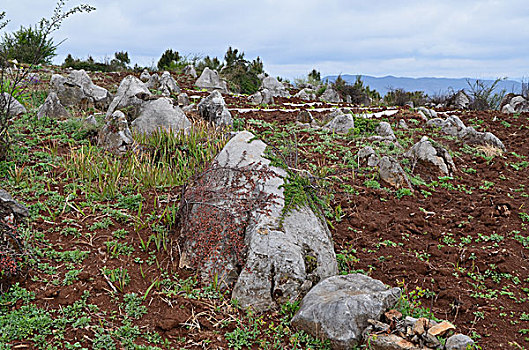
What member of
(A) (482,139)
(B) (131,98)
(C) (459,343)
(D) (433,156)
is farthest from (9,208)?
(A) (482,139)

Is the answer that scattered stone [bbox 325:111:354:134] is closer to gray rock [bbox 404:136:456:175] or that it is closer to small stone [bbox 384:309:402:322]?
gray rock [bbox 404:136:456:175]

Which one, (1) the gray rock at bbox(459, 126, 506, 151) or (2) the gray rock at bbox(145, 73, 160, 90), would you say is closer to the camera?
(1) the gray rock at bbox(459, 126, 506, 151)

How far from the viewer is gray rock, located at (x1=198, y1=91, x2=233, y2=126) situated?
27.4 ft

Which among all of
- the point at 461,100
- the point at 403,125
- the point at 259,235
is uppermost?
the point at 461,100

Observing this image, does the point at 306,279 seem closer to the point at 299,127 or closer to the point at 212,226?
the point at 212,226

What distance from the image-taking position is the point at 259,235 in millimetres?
3766

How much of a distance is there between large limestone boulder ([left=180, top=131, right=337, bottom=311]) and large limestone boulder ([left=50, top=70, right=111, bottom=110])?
6.40 meters

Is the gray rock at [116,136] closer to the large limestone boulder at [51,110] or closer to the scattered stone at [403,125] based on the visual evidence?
the large limestone boulder at [51,110]

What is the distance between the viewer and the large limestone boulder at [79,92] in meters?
9.71

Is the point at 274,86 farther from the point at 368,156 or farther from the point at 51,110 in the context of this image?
the point at 368,156

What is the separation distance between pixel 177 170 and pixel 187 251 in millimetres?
2145

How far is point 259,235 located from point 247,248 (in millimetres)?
162

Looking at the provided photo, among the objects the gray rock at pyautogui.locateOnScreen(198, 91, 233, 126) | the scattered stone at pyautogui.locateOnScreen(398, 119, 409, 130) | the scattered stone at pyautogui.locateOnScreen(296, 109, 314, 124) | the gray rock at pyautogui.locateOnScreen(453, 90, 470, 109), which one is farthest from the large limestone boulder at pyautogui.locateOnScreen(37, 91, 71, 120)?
the gray rock at pyautogui.locateOnScreen(453, 90, 470, 109)

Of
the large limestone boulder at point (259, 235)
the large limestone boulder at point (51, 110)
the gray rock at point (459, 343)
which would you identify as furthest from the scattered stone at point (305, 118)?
the gray rock at point (459, 343)
